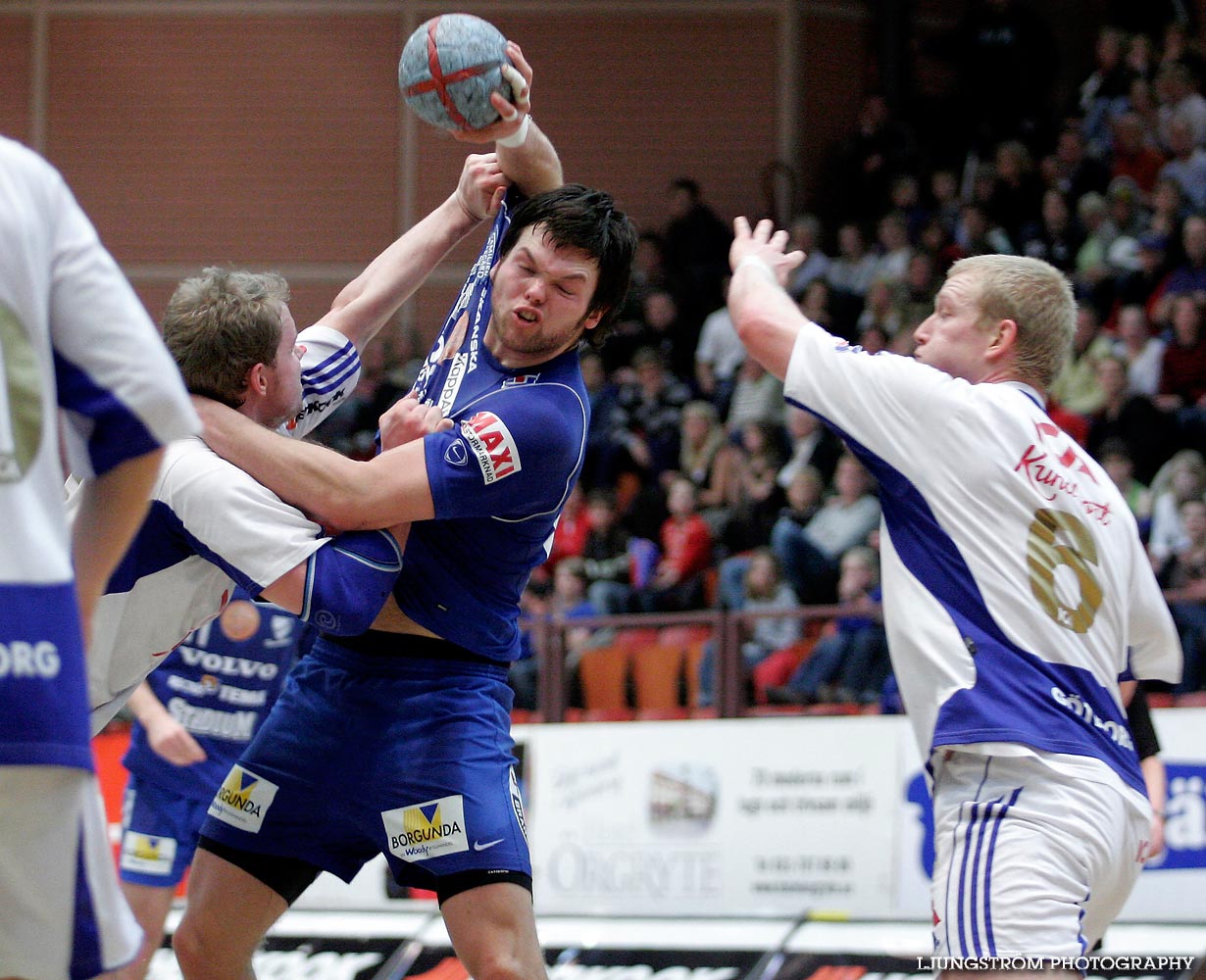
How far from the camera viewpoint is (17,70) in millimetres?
17203

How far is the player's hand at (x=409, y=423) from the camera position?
12.0ft

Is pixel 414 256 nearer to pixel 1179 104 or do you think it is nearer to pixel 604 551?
pixel 604 551

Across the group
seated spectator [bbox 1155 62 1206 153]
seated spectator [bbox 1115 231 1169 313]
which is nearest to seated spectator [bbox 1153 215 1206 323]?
seated spectator [bbox 1115 231 1169 313]

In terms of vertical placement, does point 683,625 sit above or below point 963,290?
below

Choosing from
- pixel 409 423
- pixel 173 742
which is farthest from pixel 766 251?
pixel 173 742

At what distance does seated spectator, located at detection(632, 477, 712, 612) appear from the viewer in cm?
1041

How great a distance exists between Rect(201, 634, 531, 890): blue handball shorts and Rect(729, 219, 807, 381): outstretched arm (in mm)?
1008

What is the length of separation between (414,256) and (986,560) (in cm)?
182

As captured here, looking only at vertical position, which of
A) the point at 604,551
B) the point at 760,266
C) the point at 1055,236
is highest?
the point at 1055,236

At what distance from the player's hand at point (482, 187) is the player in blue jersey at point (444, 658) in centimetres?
21

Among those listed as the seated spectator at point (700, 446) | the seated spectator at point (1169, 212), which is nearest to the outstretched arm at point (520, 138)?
the seated spectator at point (700, 446)

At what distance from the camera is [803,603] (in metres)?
9.78

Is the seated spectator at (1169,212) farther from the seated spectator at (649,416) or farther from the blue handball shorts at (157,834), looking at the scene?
the blue handball shorts at (157,834)

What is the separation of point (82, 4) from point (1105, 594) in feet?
53.1
